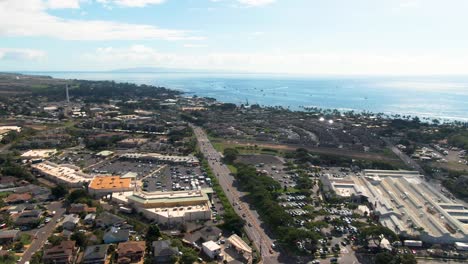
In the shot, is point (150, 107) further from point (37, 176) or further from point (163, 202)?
point (163, 202)

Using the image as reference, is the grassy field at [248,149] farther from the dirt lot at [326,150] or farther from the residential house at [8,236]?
the residential house at [8,236]

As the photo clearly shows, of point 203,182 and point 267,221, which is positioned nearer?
point 267,221

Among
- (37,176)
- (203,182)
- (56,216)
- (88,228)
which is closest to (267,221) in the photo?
(203,182)

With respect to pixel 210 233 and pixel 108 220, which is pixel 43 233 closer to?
pixel 108 220

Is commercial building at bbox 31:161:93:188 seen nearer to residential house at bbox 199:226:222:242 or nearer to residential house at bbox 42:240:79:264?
residential house at bbox 42:240:79:264

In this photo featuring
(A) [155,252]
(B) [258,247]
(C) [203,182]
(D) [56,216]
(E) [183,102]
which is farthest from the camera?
(E) [183,102]

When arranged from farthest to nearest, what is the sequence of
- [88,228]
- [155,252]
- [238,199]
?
[238,199] < [88,228] < [155,252]
